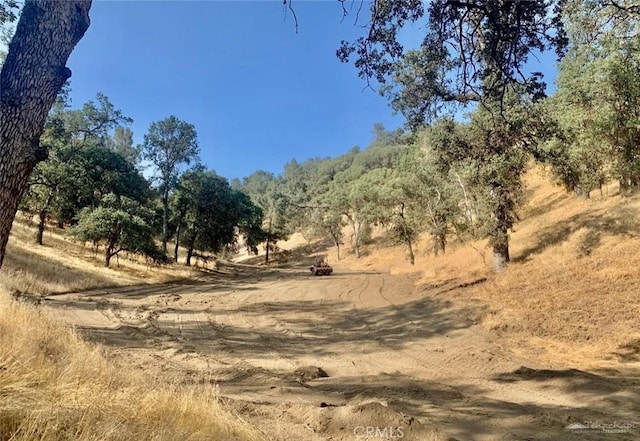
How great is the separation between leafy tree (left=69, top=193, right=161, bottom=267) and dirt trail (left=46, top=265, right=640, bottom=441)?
10199 mm

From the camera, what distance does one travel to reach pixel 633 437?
4035 mm

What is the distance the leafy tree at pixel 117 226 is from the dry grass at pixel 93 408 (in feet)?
72.2

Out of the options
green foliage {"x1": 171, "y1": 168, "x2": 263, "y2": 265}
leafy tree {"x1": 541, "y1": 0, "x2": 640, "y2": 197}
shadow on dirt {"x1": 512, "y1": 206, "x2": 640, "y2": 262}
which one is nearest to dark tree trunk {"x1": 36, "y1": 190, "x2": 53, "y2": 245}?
green foliage {"x1": 171, "y1": 168, "x2": 263, "y2": 265}

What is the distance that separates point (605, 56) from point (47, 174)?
28600 millimetres

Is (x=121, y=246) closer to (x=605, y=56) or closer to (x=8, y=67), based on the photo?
(x=8, y=67)

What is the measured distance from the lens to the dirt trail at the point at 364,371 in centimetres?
401

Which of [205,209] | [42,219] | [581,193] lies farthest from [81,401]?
[205,209]

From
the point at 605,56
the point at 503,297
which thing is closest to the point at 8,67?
the point at 503,297

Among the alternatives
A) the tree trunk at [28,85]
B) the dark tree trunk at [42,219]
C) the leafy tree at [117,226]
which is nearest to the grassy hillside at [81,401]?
the tree trunk at [28,85]

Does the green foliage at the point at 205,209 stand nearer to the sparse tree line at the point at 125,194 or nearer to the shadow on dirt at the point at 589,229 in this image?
the sparse tree line at the point at 125,194

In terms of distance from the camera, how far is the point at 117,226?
80.8ft

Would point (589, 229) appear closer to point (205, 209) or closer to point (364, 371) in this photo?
point (364, 371)

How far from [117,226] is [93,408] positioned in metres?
24.8

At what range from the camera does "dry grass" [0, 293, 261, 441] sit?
2121mm
